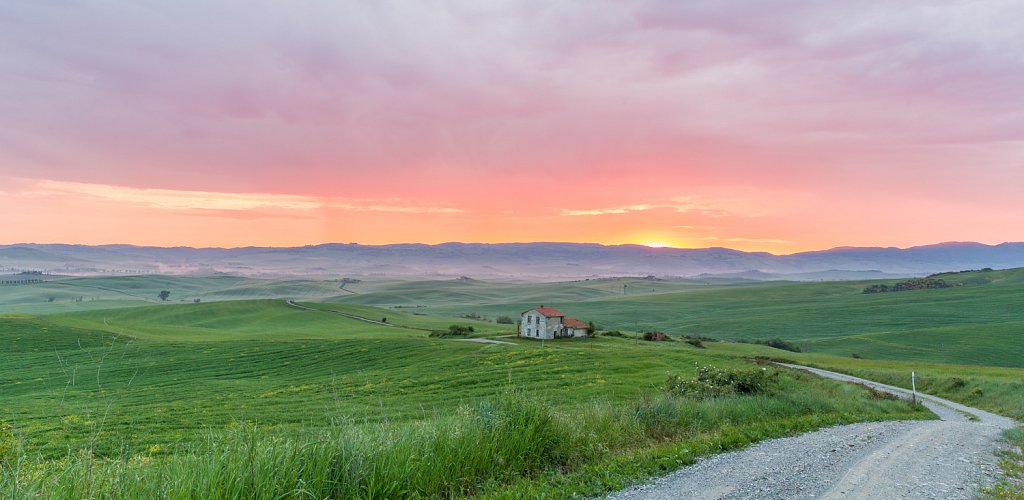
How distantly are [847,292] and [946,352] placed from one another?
11547cm

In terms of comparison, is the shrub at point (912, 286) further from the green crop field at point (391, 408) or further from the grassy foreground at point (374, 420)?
the grassy foreground at point (374, 420)

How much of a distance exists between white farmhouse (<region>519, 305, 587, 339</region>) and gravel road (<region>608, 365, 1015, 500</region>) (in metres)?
62.5

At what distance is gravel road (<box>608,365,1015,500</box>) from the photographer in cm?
976

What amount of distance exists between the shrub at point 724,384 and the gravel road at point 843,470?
184 inches

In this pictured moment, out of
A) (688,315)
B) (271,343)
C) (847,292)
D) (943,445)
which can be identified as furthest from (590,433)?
(847,292)

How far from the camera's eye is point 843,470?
11.2 meters

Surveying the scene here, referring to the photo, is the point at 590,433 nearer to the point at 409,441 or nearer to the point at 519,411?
the point at 519,411

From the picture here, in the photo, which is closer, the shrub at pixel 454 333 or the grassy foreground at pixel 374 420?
the grassy foreground at pixel 374 420

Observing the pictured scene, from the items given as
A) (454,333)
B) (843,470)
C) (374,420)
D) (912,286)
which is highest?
(843,470)

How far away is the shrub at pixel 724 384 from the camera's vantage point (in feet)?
66.2

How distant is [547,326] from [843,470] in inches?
2648

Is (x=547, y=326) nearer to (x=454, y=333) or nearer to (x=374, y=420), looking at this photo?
(x=454, y=333)

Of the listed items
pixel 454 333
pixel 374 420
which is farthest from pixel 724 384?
pixel 454 333

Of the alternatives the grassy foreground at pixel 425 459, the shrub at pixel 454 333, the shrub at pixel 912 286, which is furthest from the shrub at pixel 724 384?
the shrub at pixel 912 286
